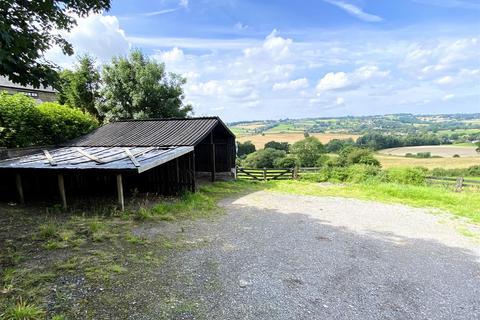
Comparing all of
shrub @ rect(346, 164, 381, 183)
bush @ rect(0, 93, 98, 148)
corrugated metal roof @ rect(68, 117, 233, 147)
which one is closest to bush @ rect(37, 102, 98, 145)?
bush @ rect(0, 93, 98, 148)

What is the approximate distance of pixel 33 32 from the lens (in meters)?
6.06

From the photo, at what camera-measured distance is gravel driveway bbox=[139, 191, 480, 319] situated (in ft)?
13.3

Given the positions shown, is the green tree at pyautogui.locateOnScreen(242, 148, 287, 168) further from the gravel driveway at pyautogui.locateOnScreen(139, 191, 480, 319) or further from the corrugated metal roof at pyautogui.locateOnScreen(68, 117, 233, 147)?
the gravel driveway at pyautogui.locateOnScreen(139, 191, 480, 319)

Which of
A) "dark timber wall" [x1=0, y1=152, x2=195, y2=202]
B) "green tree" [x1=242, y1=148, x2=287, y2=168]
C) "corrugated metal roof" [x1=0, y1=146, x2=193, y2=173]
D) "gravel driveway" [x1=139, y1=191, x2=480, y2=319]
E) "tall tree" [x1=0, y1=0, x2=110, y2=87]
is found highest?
"tall tree" [x1=0, y1=0, x2=110, y2=87]

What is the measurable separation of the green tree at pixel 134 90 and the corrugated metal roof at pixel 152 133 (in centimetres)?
514

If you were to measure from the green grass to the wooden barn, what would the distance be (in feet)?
15.8

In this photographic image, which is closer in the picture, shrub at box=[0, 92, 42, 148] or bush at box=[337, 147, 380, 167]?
shrub at box=[0, 92, 42, 148]

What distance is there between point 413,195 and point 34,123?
17396 mm

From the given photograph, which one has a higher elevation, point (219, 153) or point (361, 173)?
point (219, 153)

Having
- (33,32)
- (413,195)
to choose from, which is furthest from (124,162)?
(413,195)

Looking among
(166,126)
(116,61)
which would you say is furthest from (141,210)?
(116,61)

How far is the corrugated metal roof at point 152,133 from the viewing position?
39.9 ft

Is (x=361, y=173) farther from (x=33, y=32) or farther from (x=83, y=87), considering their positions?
(x=83, y=87)

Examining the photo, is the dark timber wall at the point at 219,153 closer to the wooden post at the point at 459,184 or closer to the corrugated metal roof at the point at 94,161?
the corrugated metal roof at the point at 94,161
